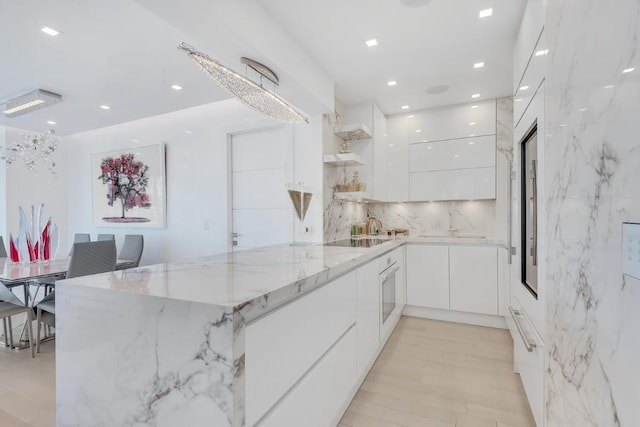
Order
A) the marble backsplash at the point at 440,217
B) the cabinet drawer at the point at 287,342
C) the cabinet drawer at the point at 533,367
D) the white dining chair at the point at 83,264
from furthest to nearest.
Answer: the marble backsplash at the point at 440,217 < the white dining chair at the point at 83,264 < the cabinet drawer at the point at 533,367 < the cabinet drawer at the point at 287,342

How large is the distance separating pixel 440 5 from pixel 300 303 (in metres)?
2.18

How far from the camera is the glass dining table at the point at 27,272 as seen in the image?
101 inches

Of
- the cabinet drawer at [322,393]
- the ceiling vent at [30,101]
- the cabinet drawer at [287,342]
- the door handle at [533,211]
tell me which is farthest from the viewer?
the ceiling vent at [30,101]

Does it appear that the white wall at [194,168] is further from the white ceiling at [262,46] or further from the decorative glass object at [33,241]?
the decorative glass object at [33,241]

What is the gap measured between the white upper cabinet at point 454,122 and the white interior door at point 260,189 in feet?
5.90

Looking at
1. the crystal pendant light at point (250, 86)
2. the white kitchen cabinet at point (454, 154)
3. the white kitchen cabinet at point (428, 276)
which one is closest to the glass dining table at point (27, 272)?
the crystal pendant light at point (250, 86)

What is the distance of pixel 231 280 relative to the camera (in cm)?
121

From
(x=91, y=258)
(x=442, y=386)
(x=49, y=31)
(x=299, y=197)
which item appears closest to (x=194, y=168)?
(x=91, y=258)

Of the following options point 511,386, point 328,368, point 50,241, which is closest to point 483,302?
point 511,386

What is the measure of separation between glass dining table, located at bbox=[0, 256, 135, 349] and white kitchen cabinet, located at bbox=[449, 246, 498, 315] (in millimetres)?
4043

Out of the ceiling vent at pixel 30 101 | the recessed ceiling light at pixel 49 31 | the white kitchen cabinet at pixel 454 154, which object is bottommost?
the white kitchen cabinet at pixel 454 154

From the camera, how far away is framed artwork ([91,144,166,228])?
4.45 m

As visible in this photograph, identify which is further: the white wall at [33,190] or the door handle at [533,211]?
the white wall at [33,190]

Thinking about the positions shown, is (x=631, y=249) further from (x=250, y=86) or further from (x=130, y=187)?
(x=130, y=187)
